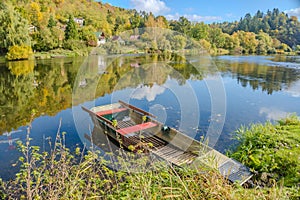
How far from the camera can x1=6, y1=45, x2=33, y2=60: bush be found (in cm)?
2152

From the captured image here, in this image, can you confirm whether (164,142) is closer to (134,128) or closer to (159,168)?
(134,128)

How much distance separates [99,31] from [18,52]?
45.0 ft

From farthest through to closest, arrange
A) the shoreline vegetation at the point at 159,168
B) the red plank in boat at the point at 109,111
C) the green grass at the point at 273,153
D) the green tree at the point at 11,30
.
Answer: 1. the green tree at the point at 11,30
2. the red plank in boat at the point at 109,111
3. the green grass at the point at 273,153
4. the shoreline vegetation at the point at 159,168

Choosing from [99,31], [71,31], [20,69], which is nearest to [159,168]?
[20,69]

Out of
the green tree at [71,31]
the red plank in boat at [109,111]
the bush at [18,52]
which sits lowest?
the red plank in boat at [109,111]

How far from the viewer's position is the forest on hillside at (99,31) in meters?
16.0

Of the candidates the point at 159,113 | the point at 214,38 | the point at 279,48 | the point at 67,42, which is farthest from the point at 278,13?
the point at 159,113

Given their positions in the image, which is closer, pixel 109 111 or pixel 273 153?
pixel 273 153

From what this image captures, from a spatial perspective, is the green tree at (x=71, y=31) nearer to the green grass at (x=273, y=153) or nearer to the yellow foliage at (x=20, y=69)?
the yellow foliage at (x=20, y=69)

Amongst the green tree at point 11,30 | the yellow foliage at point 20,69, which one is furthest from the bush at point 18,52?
the yellow foliage at point 20,69

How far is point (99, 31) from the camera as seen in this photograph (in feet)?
109

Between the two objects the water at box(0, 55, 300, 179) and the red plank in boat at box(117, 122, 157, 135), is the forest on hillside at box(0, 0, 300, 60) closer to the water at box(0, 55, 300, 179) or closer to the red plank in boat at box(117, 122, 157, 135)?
the red plank in boat at box(117, 122, 157, 135)

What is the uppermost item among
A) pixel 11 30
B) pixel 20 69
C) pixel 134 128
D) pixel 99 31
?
pixel 99 31

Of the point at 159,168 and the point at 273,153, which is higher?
the point at 159,168
